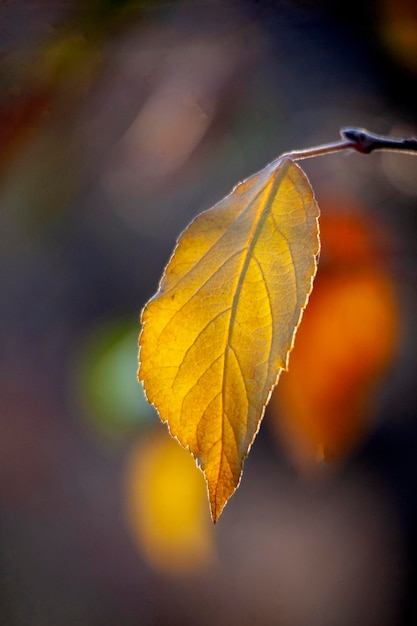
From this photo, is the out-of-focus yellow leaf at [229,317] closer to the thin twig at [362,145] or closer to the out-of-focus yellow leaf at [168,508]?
the thin twig at [362,145]

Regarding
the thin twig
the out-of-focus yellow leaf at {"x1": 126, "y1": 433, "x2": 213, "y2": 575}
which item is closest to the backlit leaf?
the out-of-focus yellow leaf at {"x1": 126, "y1": 433, "x2": 213, "y2": 575}

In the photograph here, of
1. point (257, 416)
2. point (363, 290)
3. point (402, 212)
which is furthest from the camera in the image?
point (402, 212)

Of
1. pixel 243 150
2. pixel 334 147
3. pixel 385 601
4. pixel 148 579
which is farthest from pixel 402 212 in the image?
pixel 334 147

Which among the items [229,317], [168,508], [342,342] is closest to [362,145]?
[229,317]

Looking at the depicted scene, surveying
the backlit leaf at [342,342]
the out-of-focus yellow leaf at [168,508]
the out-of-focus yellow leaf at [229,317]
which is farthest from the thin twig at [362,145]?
the out-of-focus yellow leaf at [168,508]

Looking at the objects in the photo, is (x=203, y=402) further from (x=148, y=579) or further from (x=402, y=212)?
(x=402, y=212)

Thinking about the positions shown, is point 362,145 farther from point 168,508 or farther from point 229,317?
point 168,508
